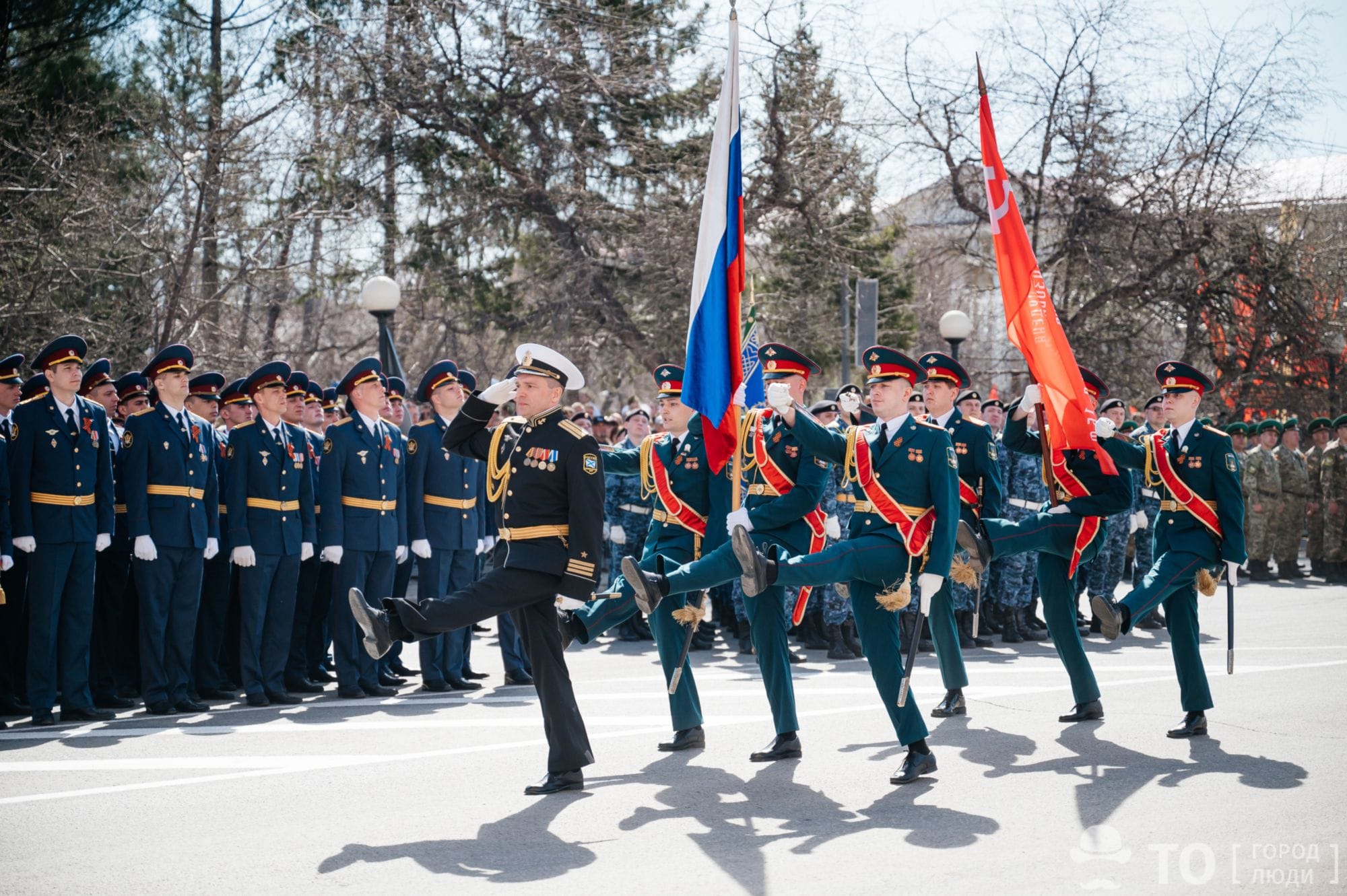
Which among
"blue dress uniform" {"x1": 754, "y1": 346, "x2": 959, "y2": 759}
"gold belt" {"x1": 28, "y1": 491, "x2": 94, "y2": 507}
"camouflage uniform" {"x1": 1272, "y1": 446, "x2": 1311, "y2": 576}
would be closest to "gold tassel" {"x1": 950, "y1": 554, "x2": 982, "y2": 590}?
"blue dress uniform" {"x1": 754, "y1": 346, "x2": 959, "y2": 759}

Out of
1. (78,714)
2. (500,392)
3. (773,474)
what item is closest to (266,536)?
(78,714)

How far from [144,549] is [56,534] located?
521 mm

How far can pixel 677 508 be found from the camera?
7738mm

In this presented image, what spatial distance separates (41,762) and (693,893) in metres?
4.06

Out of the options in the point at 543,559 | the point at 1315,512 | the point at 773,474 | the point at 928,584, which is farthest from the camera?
the point at 1315,512

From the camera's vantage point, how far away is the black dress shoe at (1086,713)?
826cm

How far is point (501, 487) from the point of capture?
674cm

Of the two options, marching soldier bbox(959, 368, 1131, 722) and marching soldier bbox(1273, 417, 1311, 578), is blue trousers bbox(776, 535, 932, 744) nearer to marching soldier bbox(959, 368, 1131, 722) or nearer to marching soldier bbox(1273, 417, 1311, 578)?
marching soldier bbox(959, 368, 1131, 722)

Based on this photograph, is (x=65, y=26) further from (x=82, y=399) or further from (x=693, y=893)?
(x=693, y=893)

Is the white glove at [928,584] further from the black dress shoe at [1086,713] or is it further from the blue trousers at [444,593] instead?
the blue trousers at [444,593]

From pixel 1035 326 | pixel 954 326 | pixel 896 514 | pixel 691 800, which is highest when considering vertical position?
pixel 954 326

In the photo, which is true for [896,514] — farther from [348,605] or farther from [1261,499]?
[1261,499]

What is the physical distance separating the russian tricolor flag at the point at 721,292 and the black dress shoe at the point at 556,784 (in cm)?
183

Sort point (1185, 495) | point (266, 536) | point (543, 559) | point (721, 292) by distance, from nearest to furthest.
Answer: point (543, 559) < point (721, 292) < point (1185, 495) < point (266, 536)
